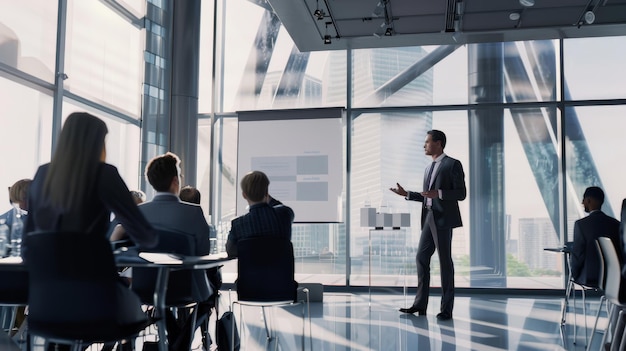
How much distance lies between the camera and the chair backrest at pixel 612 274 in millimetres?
3203

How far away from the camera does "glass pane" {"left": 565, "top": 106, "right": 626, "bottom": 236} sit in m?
7.59

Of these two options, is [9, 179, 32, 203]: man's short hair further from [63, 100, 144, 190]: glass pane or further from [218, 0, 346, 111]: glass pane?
[218, 0, 346, 111]: glass pane

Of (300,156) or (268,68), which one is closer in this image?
(300,156)

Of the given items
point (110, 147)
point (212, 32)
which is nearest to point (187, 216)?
point (110, 147)

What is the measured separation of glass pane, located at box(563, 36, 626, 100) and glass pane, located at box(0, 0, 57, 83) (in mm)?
6333

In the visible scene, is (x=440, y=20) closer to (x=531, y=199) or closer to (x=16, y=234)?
(x=531, y=199)

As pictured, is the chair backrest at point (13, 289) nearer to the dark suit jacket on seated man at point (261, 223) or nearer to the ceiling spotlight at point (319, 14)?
the dark suit jacket on seated man at point (261, 223)

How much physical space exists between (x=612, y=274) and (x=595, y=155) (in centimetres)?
483

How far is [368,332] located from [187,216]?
2.37m

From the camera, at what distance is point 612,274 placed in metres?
3.33

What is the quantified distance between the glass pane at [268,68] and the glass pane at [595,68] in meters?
3.07

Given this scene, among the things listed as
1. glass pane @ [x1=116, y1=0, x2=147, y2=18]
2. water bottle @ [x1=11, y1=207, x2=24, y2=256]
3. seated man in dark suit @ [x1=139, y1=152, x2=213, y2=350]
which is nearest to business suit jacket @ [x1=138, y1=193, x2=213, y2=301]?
seated man in dark suit @ [x1=139, y1=152, x2=213, y2=350]

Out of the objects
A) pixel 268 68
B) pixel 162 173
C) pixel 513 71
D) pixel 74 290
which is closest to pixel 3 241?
pixel 162 173

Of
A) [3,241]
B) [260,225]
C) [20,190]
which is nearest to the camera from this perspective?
[3,241]
